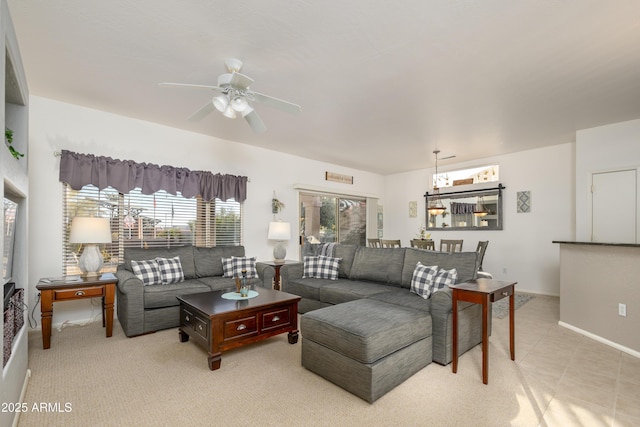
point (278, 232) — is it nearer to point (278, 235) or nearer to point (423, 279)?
point (278, 235)

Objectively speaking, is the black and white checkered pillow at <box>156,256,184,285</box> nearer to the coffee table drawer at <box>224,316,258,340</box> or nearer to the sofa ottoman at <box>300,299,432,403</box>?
the coffee table drawer at <box>224,316,258,340</box>

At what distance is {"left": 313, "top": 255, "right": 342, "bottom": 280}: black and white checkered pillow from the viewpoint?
421 cm

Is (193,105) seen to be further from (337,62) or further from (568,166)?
(568,166)

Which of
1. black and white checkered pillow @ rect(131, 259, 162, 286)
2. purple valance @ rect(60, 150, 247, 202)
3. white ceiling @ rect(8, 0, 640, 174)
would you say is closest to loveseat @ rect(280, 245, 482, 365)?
black and white checkered pillow @ rect(131, 259, 162, 286)

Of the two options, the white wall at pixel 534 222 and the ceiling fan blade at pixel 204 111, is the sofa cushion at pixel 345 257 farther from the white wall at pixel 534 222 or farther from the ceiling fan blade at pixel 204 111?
the white wall at pixel 534 222

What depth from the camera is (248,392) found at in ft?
7.22

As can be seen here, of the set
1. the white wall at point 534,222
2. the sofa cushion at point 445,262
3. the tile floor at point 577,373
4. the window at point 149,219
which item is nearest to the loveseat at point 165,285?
the window at point 149,219

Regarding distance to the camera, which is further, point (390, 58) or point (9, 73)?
Answer: point (390, 58)

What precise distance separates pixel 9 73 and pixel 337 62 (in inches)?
90.8

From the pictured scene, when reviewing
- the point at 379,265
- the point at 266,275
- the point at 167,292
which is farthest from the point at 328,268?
the point at 167,292

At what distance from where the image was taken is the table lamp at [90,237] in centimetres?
326

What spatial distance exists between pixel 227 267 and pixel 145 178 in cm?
163

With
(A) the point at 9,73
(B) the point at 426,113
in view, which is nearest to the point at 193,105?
(A) the point at 9,73

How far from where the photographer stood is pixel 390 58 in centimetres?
263
